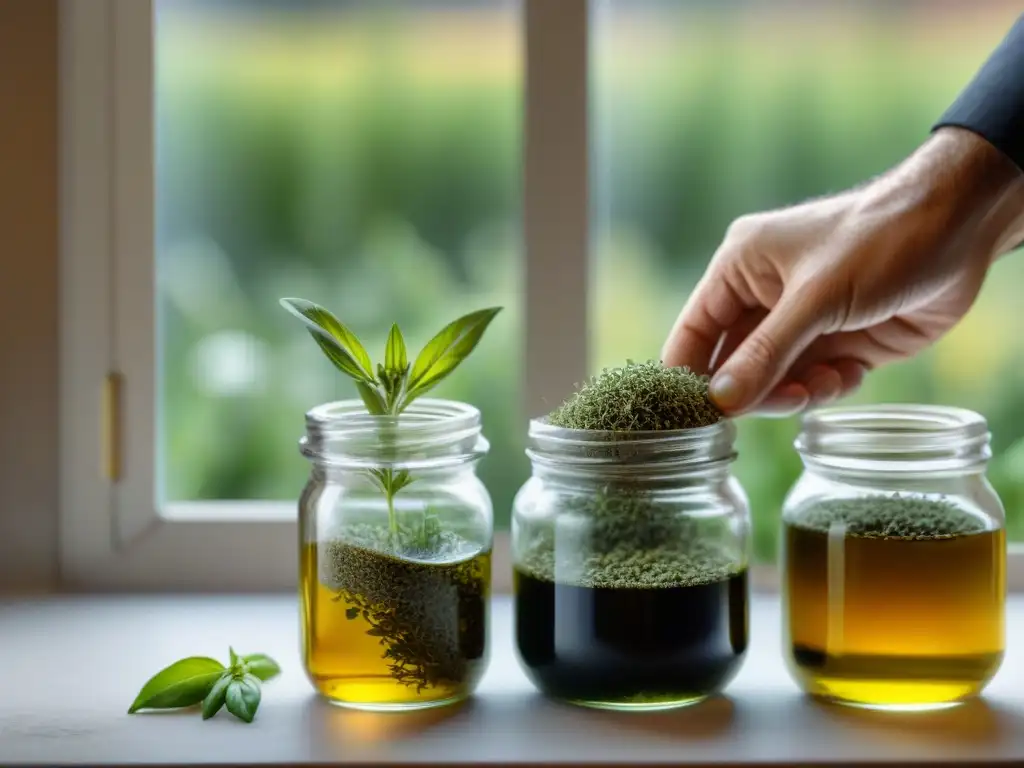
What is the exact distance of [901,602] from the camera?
2.77 feet

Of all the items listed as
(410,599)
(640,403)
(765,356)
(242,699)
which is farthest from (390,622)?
(765,356)

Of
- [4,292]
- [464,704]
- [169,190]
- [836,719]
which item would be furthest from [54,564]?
[836,719]

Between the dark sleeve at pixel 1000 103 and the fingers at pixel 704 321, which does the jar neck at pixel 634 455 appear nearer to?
the fingers at pixel 704 321

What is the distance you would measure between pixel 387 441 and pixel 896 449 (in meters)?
0.40

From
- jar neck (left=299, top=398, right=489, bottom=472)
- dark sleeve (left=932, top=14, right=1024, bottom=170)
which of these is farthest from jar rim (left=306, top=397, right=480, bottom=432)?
dark sleeve (left=932, top=14, right=1024, bottom=170)

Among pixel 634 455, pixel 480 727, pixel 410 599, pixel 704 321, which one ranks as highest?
pixel 704 321

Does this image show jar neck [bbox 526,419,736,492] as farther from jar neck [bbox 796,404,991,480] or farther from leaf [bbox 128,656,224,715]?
leaf [bbox 128,656,224,715]

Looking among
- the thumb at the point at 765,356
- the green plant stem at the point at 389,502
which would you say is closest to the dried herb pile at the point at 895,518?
the thumb at the point at 765,356

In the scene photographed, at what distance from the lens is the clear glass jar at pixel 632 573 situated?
840mm

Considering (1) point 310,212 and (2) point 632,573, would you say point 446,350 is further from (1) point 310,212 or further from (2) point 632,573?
(1) point 310,212

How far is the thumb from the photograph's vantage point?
35.4 inches

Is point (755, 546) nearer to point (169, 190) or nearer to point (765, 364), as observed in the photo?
point (765, 364)

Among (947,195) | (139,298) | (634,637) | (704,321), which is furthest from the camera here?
(139,298)

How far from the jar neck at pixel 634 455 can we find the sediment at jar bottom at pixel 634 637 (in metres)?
0.08
